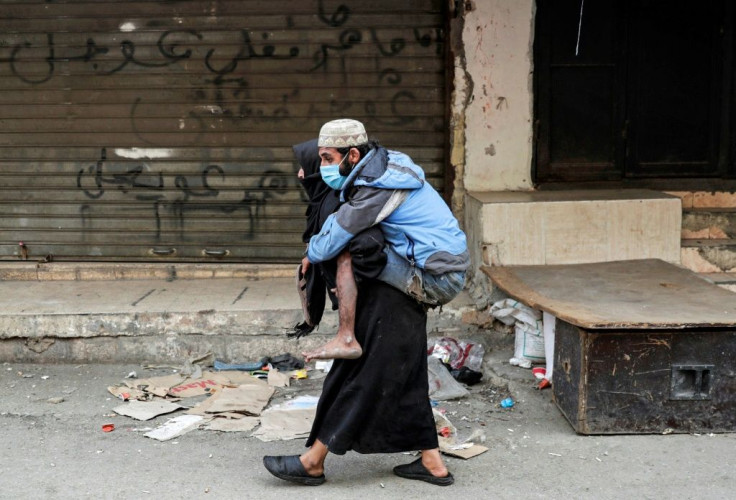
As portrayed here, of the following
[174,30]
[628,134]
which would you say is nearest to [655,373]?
[628,134]

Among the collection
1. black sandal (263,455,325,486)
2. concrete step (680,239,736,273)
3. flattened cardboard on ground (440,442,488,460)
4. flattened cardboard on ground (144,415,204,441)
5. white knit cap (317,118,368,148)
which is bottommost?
flattened cardboard on ground (440,442,488,460)

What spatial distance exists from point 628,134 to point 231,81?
3.04m

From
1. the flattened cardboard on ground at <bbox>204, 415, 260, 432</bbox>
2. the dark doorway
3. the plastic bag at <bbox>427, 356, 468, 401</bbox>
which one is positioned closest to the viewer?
the flattened cardboard on ground at <bbox>204, 415, 260, 432</bbox>

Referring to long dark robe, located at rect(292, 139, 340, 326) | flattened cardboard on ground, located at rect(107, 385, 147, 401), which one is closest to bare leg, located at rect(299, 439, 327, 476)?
long dark robe, located at rect(292, 139, 340, 326)

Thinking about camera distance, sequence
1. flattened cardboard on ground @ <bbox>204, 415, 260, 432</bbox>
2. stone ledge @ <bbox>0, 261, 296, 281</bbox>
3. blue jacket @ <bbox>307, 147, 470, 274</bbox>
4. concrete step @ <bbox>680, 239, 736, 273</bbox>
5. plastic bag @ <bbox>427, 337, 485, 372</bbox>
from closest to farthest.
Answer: blue jacket @ <bbox>307, 147, 470, 274</bbox> < flattened cardboard on ground @ <bbox>204, 415, 260, 432</bbox> < plastic bag @ <bbox>427, 337, 485, 372</bbox> < concrete step @ <bbox>680, 239, 736, 273</bbox> < stone ledge @ <bbox>0, 261, 296, 281</bbox>

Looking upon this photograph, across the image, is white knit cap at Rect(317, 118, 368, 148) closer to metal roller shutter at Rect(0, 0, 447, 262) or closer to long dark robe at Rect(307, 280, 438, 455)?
long dark robe at Rect(307, 280, 438, 455)

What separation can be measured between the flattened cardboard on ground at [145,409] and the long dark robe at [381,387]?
1.44 meters

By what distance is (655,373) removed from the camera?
15.5 feet

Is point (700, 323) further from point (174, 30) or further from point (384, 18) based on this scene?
point (174, 30)

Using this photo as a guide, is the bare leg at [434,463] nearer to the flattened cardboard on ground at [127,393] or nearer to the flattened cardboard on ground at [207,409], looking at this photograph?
the flattened cardboard on ground at [207,409]

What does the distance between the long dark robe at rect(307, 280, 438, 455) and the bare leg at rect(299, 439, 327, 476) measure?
0.06 m

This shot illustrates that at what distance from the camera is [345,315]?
4.12 metres

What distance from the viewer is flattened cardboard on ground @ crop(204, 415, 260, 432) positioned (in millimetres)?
5039

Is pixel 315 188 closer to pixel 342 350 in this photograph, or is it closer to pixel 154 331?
pixel 342 350
